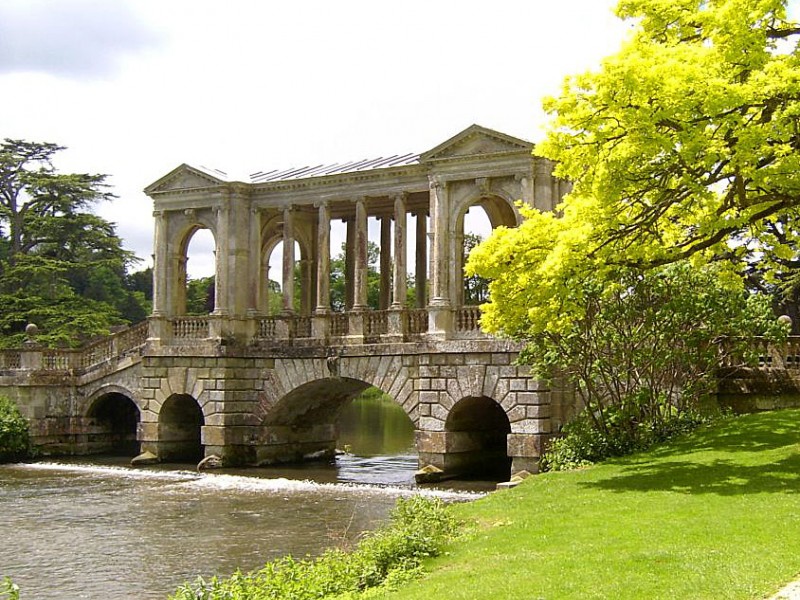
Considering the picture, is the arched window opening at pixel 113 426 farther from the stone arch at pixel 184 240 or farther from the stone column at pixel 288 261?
the stone column at pixel 288 261

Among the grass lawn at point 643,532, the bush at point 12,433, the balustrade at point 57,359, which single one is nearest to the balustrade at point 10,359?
the balustrade at point 57,359

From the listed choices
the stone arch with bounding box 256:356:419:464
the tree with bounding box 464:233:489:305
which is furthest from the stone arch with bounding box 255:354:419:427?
the tree with bounding box 464:233:489:305

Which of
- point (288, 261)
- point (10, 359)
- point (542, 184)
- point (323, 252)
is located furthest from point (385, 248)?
point (10, 359)

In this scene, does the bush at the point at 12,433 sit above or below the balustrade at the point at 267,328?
below

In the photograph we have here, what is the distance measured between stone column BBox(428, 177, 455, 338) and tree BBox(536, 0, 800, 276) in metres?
9.62

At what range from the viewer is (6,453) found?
107 feet

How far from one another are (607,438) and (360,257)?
1128cm

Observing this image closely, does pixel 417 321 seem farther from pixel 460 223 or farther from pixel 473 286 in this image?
pixel 473 286

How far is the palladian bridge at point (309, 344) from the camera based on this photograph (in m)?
26.5

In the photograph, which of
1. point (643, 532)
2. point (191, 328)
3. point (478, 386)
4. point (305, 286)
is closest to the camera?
point (643, 532)

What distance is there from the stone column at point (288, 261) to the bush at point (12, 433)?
31.6 ft

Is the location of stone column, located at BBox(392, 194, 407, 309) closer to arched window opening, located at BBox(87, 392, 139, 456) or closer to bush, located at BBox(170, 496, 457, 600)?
arched window opening, located at BBox(87, 392, 139, 456)

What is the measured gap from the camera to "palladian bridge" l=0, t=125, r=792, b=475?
26.5 meters

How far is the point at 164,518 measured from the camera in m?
21.8
